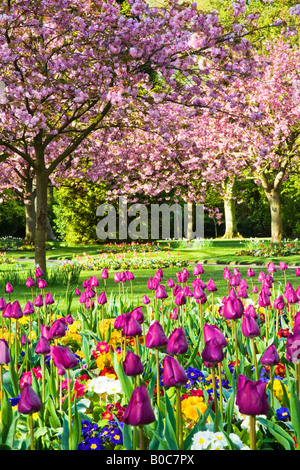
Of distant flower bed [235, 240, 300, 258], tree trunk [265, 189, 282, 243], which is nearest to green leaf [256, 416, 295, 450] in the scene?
distant flower bed [235, 240, 300, 258]

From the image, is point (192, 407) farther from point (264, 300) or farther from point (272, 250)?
point (272, 250)

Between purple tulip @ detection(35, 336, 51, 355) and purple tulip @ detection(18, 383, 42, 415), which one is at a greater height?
purple tulip @ detection(35, 336, 51, 355)

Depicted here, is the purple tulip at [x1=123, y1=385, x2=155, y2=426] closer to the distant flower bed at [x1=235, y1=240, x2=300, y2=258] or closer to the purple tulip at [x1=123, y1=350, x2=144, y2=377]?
the purple tulip at [x1=123, y1=350, x2=144, y2=377]

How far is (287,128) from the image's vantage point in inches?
666

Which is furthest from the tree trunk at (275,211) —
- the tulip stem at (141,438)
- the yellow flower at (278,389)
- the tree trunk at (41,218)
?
the tulip stem at (141,438)

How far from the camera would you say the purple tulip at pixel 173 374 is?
5.43 feet

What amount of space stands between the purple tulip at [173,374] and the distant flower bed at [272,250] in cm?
1531

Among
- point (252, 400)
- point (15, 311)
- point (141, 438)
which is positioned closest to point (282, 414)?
point (252, 400)

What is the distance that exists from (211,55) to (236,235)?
25.6 metres

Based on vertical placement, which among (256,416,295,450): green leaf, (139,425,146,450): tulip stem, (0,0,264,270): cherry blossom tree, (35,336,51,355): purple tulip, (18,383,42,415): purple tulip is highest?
(0,0,264,270): cherry blossom tree

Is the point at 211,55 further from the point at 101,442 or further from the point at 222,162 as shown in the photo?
the point at 222,162

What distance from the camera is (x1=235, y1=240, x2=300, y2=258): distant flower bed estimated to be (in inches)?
657

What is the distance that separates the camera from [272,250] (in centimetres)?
1709

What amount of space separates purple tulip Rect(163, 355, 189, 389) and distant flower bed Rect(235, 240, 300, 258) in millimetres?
15305
